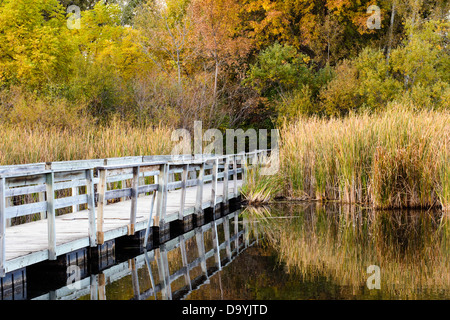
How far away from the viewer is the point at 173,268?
284 inches

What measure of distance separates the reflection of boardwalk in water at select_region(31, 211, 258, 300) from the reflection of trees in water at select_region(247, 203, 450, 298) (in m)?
0.67

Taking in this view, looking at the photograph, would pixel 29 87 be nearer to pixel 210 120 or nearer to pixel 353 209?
pixel 210 120

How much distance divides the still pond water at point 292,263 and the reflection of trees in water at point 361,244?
1cm

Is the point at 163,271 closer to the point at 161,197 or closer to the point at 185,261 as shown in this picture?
the point at 185,261

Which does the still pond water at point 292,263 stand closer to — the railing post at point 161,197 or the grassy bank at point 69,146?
Result: the railing post at point 161,197

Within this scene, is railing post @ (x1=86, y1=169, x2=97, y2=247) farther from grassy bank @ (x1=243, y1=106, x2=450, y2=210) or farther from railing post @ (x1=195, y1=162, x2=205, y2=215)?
grassy bank @ (x1=243, y1=106, x2=450, y2=210)

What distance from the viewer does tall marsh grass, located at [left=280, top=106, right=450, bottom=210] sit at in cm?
1159

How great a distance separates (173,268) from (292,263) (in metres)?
Result: 1.42

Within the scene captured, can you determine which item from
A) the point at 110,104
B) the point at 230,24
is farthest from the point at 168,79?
the point at 230,24

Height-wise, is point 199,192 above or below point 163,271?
above

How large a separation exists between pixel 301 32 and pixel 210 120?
829cm

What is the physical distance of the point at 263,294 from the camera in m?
5.91

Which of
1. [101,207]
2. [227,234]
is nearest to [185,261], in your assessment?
[101,207]

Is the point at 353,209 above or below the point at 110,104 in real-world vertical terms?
below
